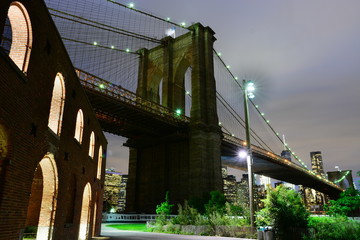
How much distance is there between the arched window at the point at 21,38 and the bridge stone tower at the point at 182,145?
29531 millimetres

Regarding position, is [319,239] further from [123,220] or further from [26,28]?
[123,220]

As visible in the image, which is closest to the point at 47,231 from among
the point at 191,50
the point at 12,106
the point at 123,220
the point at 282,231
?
the point at 12,106

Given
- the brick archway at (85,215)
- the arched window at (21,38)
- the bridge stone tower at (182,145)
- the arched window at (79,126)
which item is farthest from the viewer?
the bridge stone tower at (182,145)

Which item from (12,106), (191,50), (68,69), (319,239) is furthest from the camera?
(191,50)

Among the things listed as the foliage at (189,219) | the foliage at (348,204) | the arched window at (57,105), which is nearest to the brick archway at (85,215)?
the arched window at (57,105)

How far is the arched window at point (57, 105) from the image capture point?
1047cm

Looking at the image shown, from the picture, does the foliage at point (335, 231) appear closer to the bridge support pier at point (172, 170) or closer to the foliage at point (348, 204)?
the bridge support pier at point (172, 170)

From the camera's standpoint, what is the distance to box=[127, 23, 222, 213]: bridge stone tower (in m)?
36.8

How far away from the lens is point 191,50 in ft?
147

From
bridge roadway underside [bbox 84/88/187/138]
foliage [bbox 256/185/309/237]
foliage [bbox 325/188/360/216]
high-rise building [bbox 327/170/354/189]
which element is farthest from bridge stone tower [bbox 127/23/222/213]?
high-rise building [bbox 327/170/354/189]

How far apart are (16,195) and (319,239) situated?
11.7 metres

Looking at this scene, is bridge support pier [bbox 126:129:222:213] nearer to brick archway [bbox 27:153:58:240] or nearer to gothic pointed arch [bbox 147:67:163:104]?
gothic pointed arch [bbox 147:67:163:104]

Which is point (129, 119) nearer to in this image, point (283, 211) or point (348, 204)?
point (283, 211)

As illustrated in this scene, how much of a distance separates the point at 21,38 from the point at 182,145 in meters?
32.9
